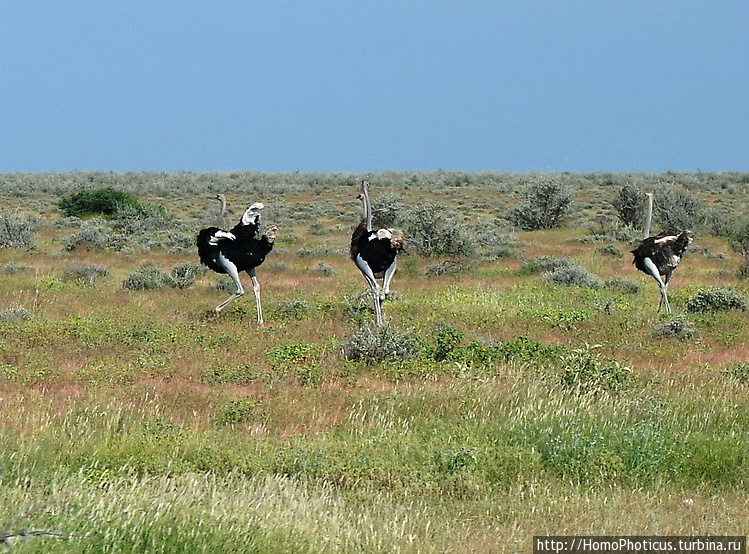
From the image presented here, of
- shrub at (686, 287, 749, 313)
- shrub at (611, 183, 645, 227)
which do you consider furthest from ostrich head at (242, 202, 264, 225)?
shrub at (611, 183, 645, 227)

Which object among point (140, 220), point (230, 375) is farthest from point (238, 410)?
point (140, 220)

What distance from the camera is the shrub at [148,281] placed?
1845cm

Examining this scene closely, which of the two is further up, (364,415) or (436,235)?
(436,235)

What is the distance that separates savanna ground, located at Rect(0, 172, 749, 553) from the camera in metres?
5.15

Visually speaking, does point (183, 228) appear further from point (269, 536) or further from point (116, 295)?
point (269, 536)

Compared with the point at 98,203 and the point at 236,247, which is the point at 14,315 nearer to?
the point at 236,247

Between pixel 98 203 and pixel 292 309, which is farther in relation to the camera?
pixel 98 203

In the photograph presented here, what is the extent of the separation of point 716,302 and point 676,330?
9.24ft

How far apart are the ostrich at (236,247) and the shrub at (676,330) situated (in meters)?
6.85

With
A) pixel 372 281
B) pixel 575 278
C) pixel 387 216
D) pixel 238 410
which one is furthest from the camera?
pixel 387 216

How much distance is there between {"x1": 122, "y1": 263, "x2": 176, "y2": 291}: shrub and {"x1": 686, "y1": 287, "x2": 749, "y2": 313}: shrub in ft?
36.8

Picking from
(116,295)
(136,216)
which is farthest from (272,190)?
(116,295)

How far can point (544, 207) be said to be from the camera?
36500 mm

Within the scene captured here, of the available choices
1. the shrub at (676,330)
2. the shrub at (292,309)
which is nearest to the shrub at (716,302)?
the shrub at (676,330)
